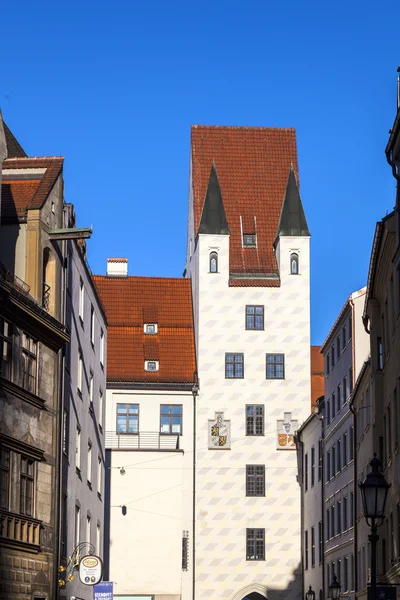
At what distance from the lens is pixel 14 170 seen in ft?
123

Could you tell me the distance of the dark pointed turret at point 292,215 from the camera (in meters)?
66.8

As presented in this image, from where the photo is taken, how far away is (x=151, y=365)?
218ft

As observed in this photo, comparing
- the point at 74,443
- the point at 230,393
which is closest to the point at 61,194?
the point at 74,443

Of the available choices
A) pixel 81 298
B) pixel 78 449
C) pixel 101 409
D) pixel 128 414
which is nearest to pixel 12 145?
pixel 81 298

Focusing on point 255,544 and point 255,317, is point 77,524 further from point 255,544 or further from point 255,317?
point 255,317

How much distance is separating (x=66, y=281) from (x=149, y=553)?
28.2m

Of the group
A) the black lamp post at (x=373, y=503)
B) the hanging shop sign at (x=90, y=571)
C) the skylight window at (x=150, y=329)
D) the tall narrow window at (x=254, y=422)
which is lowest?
the hanging shop sign at (x=90, y=571)

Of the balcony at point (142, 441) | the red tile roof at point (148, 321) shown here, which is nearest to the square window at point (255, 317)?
the red tile roof at point (148, 321)

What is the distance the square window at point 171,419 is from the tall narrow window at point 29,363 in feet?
106

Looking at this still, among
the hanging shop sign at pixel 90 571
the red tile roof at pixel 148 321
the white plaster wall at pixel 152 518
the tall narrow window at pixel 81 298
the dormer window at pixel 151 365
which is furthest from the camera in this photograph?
the dormer window at pixel 151 365

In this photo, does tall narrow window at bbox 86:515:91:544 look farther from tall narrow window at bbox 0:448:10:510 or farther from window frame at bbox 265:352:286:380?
window frame at bbox 265:352:286:380

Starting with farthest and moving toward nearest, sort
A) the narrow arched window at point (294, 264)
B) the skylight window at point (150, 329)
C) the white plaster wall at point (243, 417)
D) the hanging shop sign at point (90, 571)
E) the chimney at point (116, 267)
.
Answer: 1. the chimney at point (116, 267)
2. the skylight window at point (150, 329)
3. the narrow arched window at point (294, 264)
4. the white plaster wall at point (243, 417)
5. the hanging shop sign at point (90, 571)

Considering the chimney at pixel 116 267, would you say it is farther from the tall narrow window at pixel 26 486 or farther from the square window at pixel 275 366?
the tall narrow window at pixel 26 486

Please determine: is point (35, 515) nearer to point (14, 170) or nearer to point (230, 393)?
point (14, 170)
